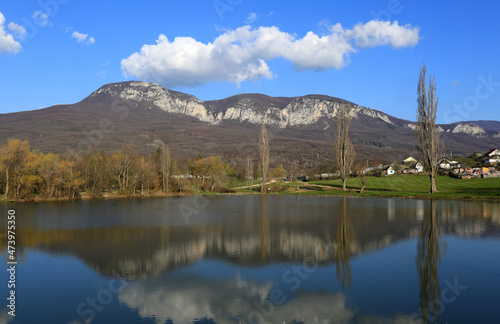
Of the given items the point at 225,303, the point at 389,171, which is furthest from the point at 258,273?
the point at 389,171

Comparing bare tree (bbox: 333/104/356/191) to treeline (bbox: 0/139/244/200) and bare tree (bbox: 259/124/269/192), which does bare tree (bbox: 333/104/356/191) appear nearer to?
bare tree (bbox: 259/124/269/192)

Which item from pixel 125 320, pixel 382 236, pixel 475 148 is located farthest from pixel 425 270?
pixel 475 148

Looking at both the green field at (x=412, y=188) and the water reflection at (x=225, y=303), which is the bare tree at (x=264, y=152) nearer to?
the green field at (x=412, y=188)

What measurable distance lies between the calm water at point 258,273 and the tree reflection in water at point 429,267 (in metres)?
0.04

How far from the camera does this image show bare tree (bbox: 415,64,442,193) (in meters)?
43.7

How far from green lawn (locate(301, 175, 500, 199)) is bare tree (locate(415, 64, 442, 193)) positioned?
327 centimetres

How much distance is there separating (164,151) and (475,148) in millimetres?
182488

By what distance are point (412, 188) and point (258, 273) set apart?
146ft

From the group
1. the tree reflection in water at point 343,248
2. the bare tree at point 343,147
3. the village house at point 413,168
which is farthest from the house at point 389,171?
the tree reflection in water at point 343,248

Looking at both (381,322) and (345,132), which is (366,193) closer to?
(345,132)

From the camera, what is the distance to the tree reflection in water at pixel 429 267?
956 centimetres

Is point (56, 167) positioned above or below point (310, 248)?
above

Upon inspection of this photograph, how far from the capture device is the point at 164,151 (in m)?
57.9

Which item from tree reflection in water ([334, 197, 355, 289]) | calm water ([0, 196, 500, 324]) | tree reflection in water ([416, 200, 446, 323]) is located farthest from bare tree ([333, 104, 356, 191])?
tree reflection in water ([416, 200, 446, 323])
